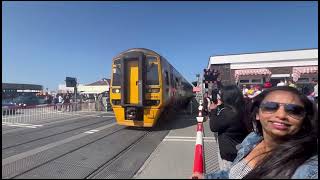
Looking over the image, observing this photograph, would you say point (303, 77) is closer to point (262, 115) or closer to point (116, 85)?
point (116, 85)

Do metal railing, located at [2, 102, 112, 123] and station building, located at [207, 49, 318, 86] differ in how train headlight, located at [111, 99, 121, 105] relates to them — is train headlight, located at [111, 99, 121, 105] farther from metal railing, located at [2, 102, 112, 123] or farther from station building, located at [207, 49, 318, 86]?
station building, located at [207, 49, 318, 86]

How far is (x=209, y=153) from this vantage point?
7.17 m

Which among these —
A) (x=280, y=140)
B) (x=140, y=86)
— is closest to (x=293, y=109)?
(x=280, y=140)

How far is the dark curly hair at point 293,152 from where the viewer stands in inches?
73.1

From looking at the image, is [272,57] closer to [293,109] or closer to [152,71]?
[152,71]

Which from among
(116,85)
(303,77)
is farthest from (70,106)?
(303,77)

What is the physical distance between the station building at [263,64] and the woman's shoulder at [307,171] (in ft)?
93.4

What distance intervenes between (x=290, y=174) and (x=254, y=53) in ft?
118

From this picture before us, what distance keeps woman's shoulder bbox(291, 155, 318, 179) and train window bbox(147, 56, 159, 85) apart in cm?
980

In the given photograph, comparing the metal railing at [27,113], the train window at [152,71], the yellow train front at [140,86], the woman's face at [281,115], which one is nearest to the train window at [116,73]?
the yellow train front at [140,86]

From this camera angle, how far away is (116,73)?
1198 centimetres

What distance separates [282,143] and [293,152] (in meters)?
0.16

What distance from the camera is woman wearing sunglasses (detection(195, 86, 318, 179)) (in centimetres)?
186

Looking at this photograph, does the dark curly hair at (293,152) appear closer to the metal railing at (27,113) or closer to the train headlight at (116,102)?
the train headlight at (116,102)
